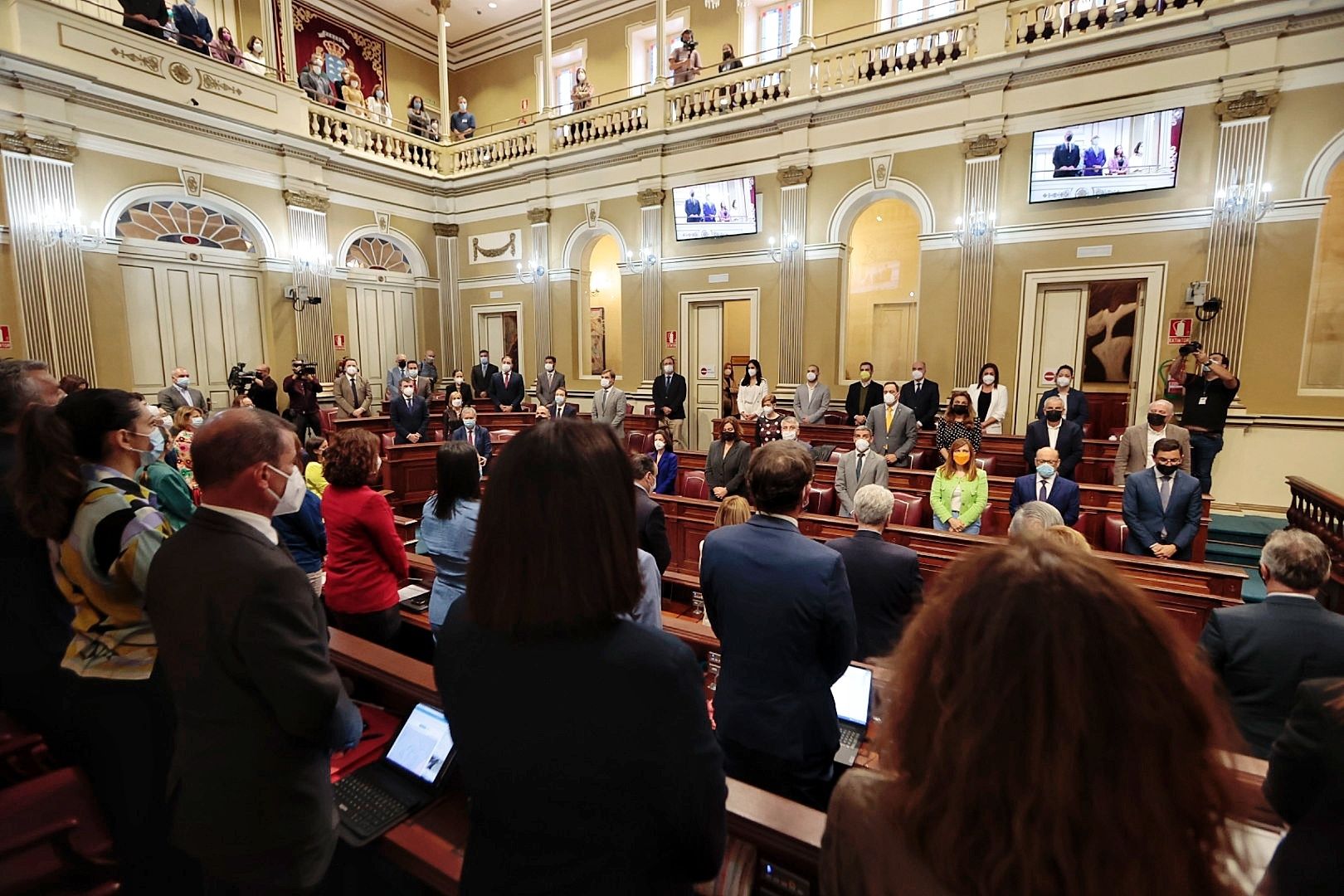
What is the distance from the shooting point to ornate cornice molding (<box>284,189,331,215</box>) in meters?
9.86

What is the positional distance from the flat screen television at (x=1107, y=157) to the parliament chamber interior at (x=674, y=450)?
0.05m

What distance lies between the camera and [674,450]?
7852 millimetres

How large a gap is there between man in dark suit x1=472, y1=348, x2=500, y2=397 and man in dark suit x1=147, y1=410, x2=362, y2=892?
9.73 metres

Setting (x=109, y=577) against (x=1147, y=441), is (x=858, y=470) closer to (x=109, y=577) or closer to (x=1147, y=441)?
(x=1147, y=441)

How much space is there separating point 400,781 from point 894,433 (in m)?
5.78

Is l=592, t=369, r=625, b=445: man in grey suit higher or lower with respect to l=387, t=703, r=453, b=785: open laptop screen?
higher

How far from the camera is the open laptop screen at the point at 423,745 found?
1.65 meters

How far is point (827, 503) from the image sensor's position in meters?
5.65

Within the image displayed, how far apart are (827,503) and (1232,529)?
12.5 ft

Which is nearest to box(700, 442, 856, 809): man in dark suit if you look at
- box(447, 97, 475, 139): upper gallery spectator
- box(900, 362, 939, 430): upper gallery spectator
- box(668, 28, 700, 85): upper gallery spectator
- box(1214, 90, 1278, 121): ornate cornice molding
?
box(900, 362, 939, 430): upper gallery spectator

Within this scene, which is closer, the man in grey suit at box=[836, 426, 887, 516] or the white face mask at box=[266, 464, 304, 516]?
the white face mask at box=[266, 464, 304, 516]

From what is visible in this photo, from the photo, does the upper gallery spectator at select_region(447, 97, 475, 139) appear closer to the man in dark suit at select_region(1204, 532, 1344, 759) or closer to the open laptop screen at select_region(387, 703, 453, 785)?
the open laptop screen at select_region(387, 703, 453, 785)

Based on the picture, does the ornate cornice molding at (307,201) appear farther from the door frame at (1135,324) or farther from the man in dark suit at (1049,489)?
the man in dark suit at (1049,489)

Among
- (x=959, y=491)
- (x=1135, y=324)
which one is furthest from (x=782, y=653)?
(x=1135, y=324)
